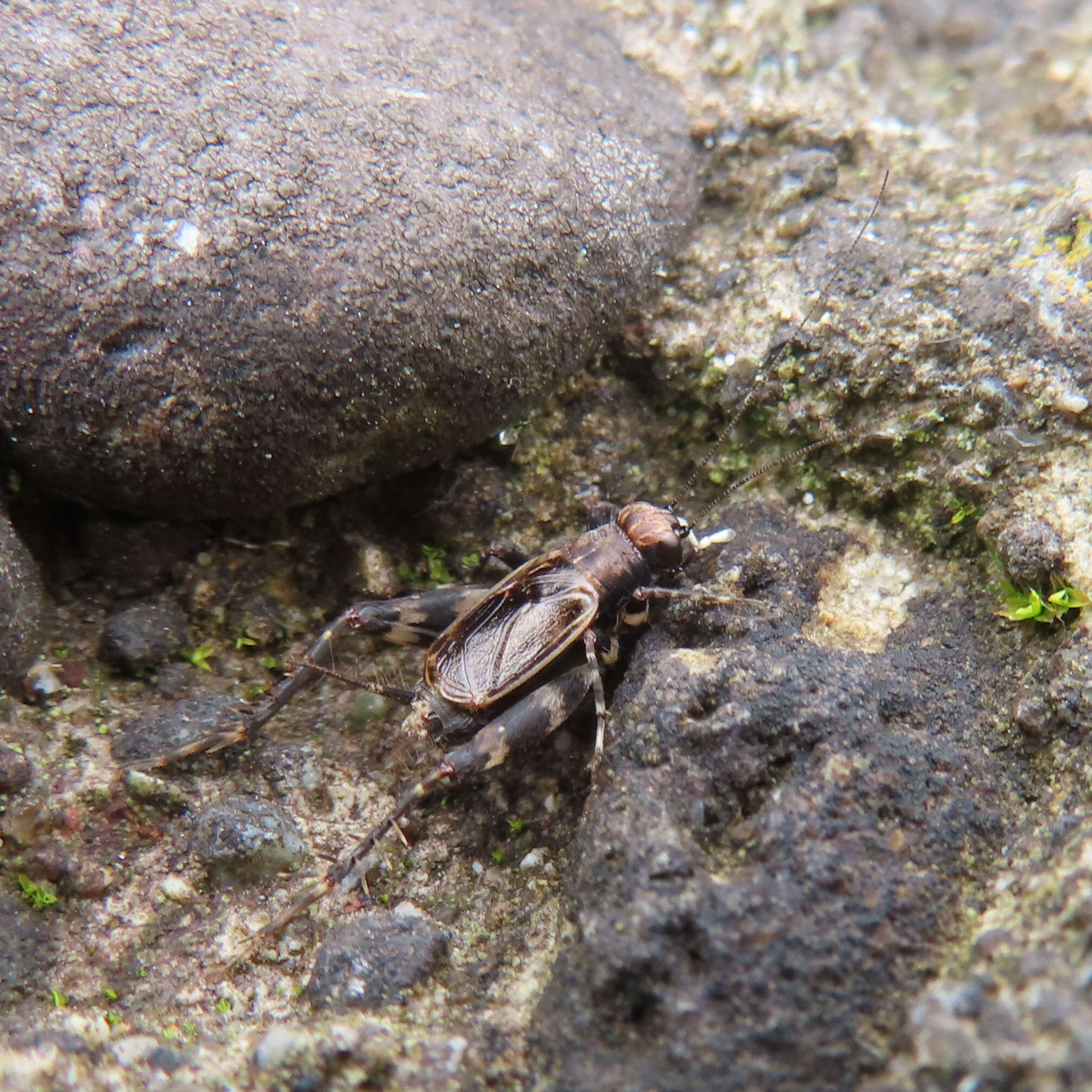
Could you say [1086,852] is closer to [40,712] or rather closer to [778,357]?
[778,357]

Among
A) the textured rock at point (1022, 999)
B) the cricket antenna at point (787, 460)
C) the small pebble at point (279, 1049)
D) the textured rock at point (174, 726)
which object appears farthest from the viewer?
the cricket antenna at point (787, 460)

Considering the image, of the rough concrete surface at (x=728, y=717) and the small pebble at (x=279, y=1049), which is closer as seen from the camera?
the rough concrete surface at (x=728, y=717)

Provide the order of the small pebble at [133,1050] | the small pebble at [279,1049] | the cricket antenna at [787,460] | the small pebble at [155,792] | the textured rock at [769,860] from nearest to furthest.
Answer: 1. the textured rock at [769,860]
2. the small pebble at [279,1049]
3. the small pebble at [133,1050]
4. the small pebble at [155,792]
5. the cricket antenna at [787,460]

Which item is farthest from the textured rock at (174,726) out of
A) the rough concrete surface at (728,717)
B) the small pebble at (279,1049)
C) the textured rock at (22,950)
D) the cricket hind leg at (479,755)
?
the small pebble at (279,1049)

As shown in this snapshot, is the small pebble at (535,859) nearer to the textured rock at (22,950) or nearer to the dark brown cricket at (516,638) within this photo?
the dark brown cricket at (516,638)

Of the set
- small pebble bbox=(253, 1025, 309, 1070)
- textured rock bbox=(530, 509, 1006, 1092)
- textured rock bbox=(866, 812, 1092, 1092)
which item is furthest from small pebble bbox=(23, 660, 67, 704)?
textured rock bbox=(866, 812, 1092, 1092)

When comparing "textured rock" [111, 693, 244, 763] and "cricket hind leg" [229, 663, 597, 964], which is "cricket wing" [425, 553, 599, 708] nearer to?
"cricket hind leg" [229, 663, 597, 964]

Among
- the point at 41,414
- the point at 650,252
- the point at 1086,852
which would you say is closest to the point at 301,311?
the point at 41,414
